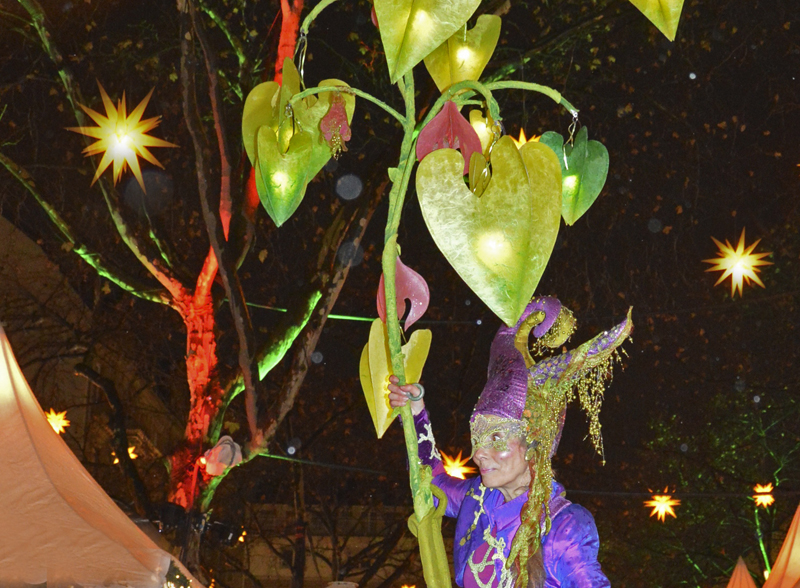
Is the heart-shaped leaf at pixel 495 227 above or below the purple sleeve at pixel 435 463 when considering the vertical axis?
below

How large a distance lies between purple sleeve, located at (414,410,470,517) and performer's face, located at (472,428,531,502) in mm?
122

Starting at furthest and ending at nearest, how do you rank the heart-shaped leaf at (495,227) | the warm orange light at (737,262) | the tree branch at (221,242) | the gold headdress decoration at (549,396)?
the warm orange light at (737,262), the tree branch at (221,242), the gold headdress decoration at (549,396), the heart-shaped leaf at (495,227)

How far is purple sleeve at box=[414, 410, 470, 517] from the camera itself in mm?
2365

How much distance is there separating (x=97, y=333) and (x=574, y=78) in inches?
184

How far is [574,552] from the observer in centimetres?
244

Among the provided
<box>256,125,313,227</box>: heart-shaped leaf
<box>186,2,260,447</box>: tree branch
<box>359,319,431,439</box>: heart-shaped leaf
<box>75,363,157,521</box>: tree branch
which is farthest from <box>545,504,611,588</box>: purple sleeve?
<box>75,363,157,521</box>: tree branch

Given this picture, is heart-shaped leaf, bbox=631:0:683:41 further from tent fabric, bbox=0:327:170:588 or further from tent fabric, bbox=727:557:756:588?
tent fabric, bbox=727:557:756:588

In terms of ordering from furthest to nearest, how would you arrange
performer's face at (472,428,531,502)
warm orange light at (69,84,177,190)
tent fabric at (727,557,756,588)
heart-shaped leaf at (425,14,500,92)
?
warm orange light at (69,84,177,190) < tent fabric at (727,557,756,588) < performer's face at (472,428,531,502) < heart-shaped leaf at (425,14,500,92)

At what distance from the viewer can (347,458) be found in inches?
417

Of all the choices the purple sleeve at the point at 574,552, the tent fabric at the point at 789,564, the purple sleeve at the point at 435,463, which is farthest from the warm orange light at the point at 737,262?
the purple sleeve at the point at 574,552

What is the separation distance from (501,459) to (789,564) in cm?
78

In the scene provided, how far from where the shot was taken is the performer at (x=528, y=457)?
2.24m

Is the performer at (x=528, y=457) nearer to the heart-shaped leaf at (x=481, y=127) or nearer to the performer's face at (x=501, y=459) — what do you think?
the performer's face at (x=501, y=459)

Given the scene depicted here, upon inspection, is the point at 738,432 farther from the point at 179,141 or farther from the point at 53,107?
the point at 53,107
